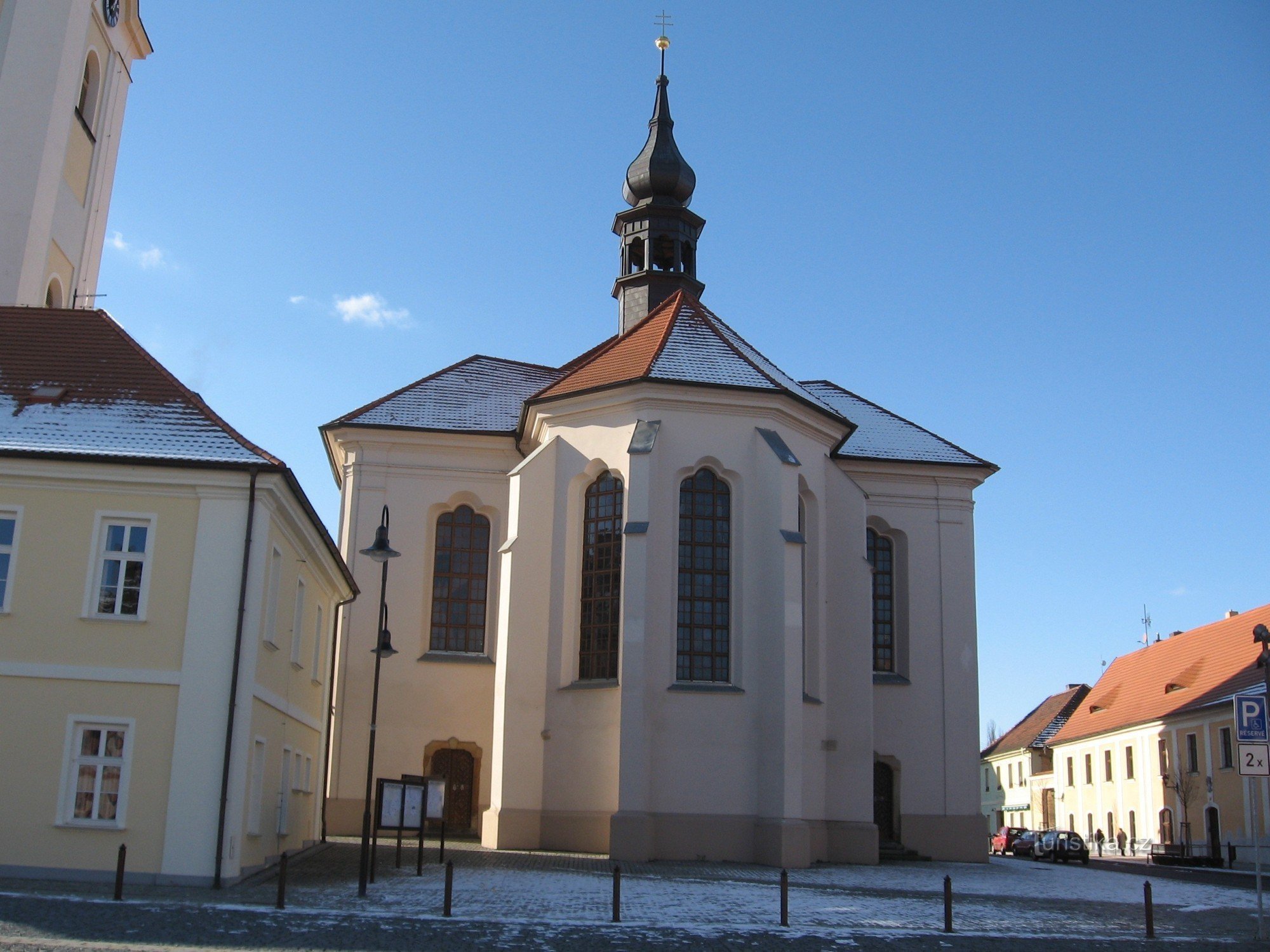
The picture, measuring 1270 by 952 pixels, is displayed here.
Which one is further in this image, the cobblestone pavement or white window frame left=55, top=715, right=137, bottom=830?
white window frame left=55, top=715, right=137, bottom=830

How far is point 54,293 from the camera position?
29.2 metres

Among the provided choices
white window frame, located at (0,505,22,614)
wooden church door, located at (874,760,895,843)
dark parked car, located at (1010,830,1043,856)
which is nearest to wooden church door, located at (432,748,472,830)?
wooden church door, located at (874,760,895,843)

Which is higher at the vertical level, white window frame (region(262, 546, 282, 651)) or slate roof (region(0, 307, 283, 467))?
slate roof (region(0, 307, 283, 467))

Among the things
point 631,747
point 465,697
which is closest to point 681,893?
point 631,747

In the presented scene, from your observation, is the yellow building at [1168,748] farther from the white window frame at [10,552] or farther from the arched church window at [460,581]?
the white window frame at [10,552]

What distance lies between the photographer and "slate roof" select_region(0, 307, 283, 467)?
17688mm

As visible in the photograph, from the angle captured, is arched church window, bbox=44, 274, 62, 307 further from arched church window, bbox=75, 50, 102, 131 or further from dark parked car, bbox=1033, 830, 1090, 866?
dark parked car, bbox=1033, 830, 1090, 866

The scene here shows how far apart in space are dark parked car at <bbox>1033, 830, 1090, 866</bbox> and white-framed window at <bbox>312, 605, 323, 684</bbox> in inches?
1009

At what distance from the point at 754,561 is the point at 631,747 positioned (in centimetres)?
468

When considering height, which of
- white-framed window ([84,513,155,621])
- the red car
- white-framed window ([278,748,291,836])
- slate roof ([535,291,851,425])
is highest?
slate roof ([535,291,851,425])

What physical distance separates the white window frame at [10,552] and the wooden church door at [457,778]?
14567 mm

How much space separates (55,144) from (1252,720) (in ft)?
86.0

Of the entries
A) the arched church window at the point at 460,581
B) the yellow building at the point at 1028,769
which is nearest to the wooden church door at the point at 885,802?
the arched church window at the point at 460,581

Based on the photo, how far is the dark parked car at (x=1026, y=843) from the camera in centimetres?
4422
